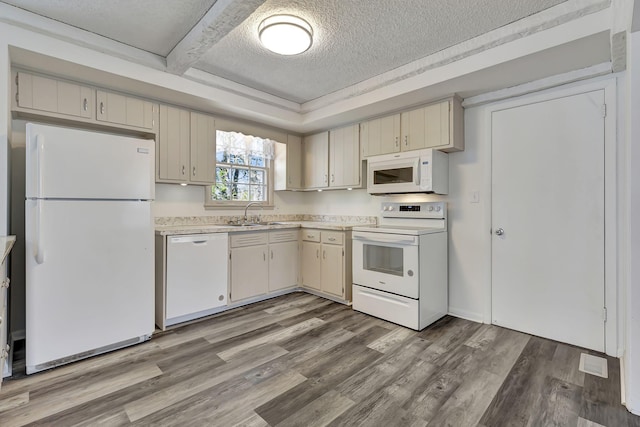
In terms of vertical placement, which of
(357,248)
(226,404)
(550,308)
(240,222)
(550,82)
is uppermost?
(550,82)

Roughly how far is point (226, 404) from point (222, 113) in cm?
295

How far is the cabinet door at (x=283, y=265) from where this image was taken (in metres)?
3.69

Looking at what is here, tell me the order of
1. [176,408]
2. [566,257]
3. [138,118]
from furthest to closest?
[138,118] < [566,257] < [176,408]

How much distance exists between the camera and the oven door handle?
2821mm

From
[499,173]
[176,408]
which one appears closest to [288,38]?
[499,173]

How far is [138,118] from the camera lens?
2.89 m

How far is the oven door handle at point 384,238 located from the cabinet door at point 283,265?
937mm

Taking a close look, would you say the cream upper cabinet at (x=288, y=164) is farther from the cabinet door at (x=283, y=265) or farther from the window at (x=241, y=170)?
the cabinet door at (x=283, y=265)

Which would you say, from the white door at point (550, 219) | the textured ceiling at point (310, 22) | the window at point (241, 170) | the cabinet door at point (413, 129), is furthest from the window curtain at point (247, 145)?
the white door at point (550, 219)

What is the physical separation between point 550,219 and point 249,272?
301 cm

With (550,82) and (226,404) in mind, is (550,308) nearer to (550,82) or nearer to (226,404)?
(550,82)

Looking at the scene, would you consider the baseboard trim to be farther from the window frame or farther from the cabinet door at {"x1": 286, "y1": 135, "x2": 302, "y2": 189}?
the window frame

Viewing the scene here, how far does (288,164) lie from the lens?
4.29m

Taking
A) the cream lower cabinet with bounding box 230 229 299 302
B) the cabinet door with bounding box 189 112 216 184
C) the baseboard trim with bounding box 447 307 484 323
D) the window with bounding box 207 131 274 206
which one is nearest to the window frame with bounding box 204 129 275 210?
the window with bounding box 207 131 274 206
